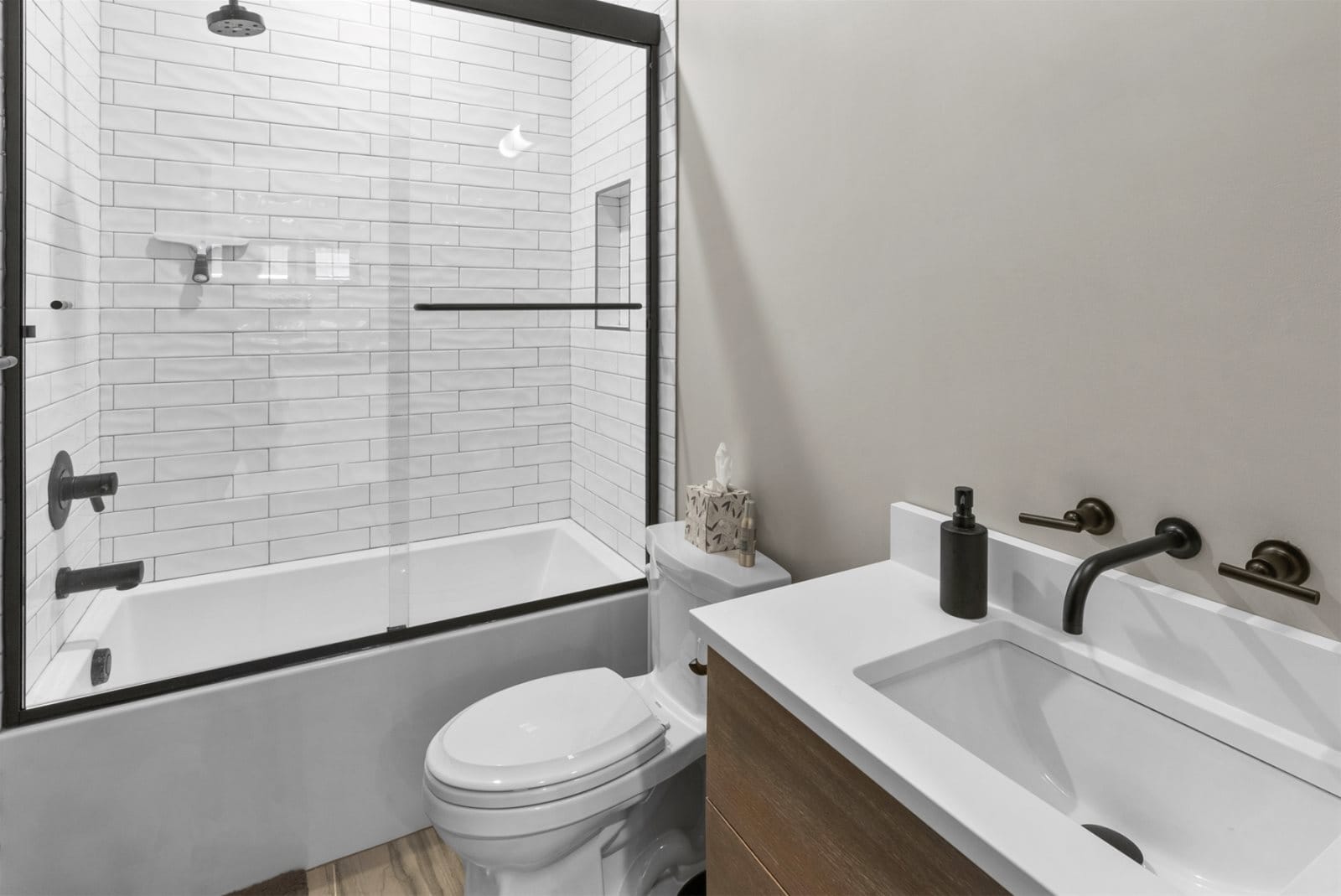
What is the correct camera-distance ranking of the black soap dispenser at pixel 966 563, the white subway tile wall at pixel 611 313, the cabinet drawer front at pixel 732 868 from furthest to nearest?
1. the white subway tile wall at pixel 611 313
2. the black soap dispenser at pixel 966 563
3. the cabinet drawer front at pixel 732 868

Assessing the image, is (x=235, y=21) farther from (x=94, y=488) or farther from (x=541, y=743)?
(x=541, y=743)

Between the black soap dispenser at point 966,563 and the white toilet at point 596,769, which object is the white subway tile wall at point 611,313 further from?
the black soap dispenser at point 966,563

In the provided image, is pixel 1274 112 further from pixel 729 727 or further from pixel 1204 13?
pixel 729 727

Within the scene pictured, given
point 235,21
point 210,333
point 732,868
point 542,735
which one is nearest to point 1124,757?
point 732,868

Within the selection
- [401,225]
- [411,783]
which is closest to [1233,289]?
[401,225]

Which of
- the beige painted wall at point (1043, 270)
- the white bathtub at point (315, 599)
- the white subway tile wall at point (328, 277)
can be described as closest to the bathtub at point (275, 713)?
the white bathtub at point (315, 599)

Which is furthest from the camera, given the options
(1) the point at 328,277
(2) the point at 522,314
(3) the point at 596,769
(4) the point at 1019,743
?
(2) the point at 522,314

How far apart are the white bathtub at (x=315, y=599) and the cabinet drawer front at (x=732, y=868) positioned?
1.16 metres

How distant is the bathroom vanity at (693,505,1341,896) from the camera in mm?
658

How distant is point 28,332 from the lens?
1485mm

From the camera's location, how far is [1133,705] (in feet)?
2.89

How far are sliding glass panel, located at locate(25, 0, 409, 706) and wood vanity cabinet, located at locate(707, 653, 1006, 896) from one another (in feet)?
4.05

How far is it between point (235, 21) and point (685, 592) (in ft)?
5.69

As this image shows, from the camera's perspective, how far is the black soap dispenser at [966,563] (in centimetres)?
103
